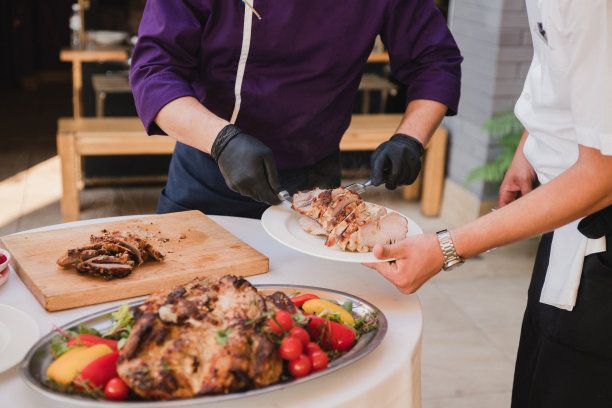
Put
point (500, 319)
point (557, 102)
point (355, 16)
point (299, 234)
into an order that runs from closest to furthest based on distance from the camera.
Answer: point (557, 102) → point (299, 234) → point (355, 16) → point (500, 319)

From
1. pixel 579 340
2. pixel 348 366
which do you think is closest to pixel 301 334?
pixel 348 366

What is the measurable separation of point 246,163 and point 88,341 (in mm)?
598

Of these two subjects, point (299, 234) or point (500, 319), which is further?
point (500, 319)

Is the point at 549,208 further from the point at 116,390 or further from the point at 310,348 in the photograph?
the point at 116,390

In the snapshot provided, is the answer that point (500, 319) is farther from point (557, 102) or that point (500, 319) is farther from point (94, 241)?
point (94, 241)

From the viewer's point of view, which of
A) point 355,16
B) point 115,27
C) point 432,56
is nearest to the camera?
point 355,16

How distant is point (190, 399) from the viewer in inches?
38.7

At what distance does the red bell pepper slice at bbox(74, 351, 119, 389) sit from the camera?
3.33ft

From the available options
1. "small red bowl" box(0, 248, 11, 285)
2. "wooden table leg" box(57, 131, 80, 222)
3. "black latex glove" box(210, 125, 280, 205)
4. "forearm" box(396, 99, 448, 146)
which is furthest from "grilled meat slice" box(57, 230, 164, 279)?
"wooden table leg" box(57, 131, 80, 222)

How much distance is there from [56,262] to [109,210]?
3.46 meters

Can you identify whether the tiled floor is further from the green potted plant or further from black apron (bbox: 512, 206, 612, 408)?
black apron (bbox: 512, 206, 612, 408)

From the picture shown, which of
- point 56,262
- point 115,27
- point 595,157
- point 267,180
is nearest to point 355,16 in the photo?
point 267,180

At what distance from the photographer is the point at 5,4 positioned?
8.55 meters

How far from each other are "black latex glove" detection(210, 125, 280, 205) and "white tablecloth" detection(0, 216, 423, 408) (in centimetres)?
20
